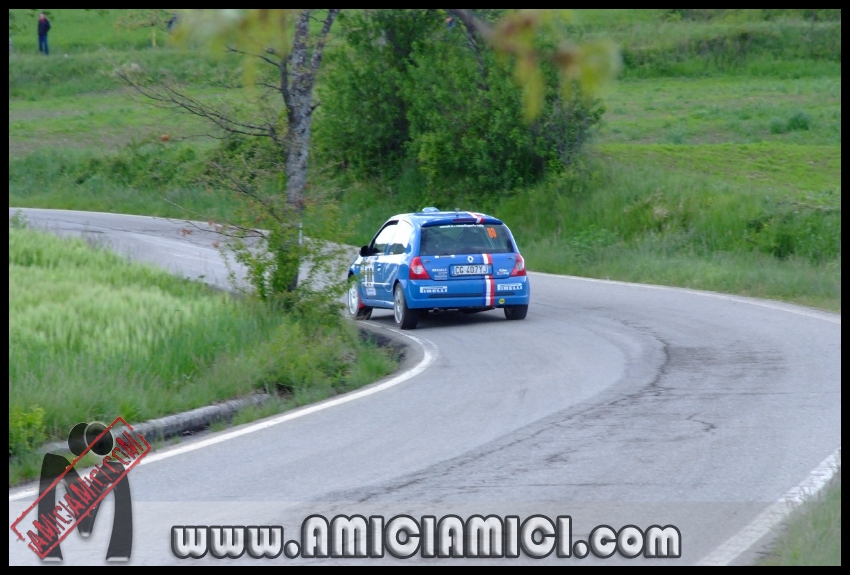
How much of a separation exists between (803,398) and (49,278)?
10112 millimetres

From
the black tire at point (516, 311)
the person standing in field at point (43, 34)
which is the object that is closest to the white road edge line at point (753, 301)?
the black tire at point (516, 311)

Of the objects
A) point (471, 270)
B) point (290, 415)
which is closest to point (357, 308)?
point (471, 270)

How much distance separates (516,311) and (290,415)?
707 cm

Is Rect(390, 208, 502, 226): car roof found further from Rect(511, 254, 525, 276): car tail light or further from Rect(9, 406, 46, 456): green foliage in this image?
Rect(9, 406, 46, 456): green foliage

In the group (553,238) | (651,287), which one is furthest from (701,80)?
(651,287)

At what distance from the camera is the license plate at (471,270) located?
16.1 metres

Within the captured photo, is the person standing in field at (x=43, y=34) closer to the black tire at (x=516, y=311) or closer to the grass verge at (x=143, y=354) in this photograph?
the black tire at (x=516, y=311)

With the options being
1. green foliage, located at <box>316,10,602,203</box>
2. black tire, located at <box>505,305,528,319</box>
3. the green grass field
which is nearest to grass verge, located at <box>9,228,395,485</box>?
the green grass field

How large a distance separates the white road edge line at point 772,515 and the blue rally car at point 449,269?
8.49 meters

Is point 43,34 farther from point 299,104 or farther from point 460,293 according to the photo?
point 460,293

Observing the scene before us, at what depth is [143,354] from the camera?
11.1 m

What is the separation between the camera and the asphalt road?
22.4ft

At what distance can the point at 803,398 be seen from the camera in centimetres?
1022

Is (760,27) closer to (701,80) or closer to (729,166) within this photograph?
(701,80)
